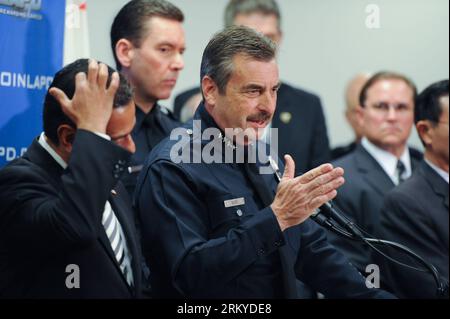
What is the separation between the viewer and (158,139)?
10.8ft

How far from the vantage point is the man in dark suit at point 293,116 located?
13.5ft

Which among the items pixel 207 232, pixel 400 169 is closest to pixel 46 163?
pixel 207 232

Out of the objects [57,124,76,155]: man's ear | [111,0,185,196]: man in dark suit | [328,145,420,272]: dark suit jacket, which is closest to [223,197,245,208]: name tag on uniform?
[57,124,76,155]: man's ear

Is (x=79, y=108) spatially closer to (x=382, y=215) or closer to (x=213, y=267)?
(x=213, y=267)

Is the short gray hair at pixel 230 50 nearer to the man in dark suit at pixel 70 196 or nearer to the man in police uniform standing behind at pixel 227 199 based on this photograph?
the man in police uniform standing behind at pixel 227 199

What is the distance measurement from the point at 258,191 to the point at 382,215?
132cm

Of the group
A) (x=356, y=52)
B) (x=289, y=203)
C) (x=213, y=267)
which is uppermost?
(x=356, y=52)

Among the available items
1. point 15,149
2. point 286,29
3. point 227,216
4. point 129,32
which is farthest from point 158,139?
point 286,29

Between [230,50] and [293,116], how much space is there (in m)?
1.76

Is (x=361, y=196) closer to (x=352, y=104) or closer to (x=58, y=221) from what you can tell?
(x=352, y=104)

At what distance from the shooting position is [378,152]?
4363mm

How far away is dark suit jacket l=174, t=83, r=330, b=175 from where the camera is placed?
4.12 meters

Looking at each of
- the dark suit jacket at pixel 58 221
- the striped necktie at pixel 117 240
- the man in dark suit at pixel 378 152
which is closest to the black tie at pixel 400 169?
the man in dark suit at pixel 378 152

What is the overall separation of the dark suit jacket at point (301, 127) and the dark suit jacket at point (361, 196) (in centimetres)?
16
